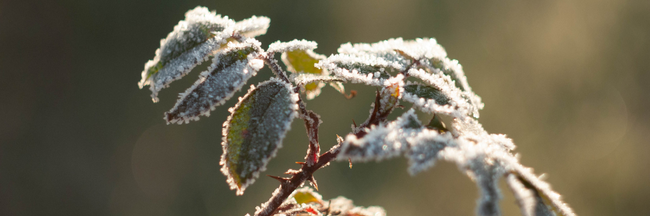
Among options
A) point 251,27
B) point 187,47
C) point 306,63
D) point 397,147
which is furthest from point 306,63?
point 397,147

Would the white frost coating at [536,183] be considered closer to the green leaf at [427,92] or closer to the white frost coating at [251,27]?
the green leaf at [427,92]

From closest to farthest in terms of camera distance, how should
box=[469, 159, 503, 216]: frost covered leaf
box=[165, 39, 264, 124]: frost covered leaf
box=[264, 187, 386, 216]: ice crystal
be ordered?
box=[469, 159, 503, 216]: frost covered leaf < box=[165, 39, 264, 124]: frost covered leaf < box=[264, 187, 386, 216]: ice crystal

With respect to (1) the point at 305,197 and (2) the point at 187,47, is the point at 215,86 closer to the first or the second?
(2) the point at 187,47

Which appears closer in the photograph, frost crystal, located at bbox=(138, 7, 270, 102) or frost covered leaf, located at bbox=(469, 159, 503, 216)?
frost covered leaf, located at bbox=(469, 159, 503, 216)

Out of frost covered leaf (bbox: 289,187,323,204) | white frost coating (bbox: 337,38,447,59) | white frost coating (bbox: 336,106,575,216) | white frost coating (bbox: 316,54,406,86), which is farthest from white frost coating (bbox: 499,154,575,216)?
frost covered leaf (bbox: 289,187,323,204)

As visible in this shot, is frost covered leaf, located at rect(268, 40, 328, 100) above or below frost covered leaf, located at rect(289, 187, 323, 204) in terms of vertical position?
above

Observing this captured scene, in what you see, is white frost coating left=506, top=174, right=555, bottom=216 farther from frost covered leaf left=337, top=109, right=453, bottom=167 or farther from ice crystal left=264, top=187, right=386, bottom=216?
ice crystal left=264, top=187, right=386, bottom=216
